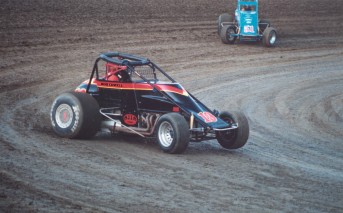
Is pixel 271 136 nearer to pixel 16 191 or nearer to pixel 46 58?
pixel 16 191

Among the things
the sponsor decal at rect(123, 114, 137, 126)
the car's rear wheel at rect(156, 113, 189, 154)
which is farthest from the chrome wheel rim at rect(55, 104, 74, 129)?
the car's rear wheel at rect(156, 113, 189, 154)

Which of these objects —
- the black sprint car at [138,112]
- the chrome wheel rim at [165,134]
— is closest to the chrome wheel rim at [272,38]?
the black sprint car at [138,112]

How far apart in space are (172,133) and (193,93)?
6.76 metres

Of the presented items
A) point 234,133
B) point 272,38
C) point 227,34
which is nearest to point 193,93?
point 234,133

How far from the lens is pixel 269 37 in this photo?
1006 inches

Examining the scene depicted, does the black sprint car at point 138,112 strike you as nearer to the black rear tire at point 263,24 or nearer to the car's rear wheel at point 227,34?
the car's rear wheel at point 227,34

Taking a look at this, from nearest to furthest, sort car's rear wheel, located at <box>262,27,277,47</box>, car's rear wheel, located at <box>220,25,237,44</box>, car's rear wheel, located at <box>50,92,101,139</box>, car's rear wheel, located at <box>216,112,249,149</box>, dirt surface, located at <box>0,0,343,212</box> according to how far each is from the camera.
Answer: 1. dirt surface, located at <box>0,0,343,212</box>
2. car's rear wheel, located at <box>216,112,249,149</box>
3. car's rear wheel, located at <box>50,92,101,139</box>
4. car's rear wheel, located at <box>220,25,237,44</box>
5. car's rear wheel, located at <box>262,27,277,47</box>

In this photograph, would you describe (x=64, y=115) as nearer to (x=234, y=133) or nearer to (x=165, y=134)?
(x=165, y=134)

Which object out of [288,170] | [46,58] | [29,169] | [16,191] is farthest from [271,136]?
[46,58]

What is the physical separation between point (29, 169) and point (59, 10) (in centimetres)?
1615

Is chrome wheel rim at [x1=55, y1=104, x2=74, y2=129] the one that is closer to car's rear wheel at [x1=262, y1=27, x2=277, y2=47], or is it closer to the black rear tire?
car's rear wheel at [x1=262, y1=27, x2=277, y2=47]

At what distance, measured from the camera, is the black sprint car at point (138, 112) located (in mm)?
11477

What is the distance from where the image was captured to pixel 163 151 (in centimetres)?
1130

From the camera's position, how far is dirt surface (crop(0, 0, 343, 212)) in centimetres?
891
